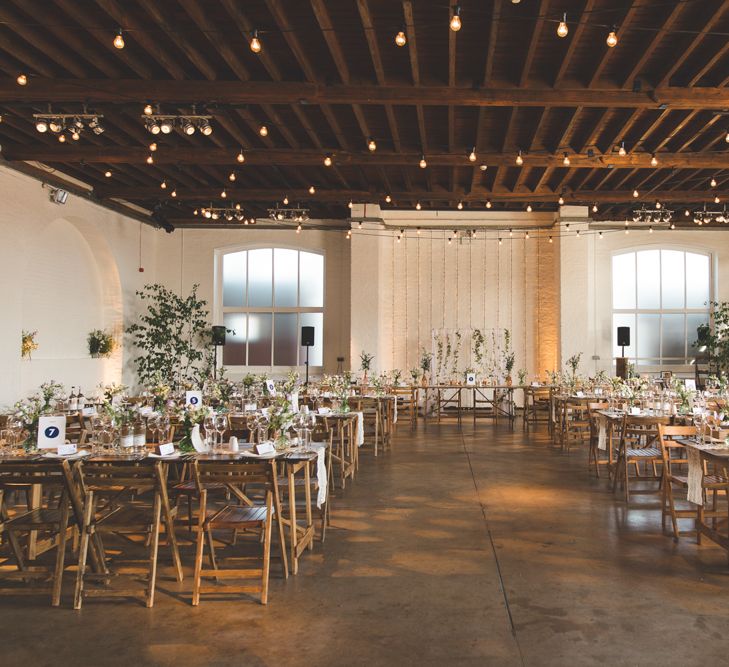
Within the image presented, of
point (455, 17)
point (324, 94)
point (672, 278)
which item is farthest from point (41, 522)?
point (672, 278)

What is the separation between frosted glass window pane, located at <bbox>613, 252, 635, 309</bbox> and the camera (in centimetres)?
1647

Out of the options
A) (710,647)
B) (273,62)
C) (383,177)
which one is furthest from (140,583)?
(383,177)

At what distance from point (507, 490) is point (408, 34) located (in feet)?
15.6

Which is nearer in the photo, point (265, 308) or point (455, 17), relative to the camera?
point (455, 17)

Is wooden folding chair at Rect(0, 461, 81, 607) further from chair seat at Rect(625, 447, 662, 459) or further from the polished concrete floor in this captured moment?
chair seat at Rect(625, 447, 662, 459)

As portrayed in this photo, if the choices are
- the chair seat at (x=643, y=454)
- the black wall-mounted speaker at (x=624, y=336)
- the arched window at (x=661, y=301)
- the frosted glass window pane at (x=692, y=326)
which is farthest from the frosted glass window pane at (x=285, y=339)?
the chair seat at (x=643, y=454)

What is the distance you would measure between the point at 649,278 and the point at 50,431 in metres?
15.0

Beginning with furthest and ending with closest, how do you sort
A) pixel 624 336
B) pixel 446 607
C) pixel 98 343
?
pixel 624 336 < pixel 98 343 < pixel 446 607

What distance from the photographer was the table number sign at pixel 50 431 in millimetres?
4898

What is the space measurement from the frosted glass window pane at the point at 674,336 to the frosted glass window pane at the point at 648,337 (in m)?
0.19

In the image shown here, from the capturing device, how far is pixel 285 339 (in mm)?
16703

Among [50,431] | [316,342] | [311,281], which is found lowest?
[50,431]

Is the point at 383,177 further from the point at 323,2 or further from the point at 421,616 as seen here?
the point at 421,616

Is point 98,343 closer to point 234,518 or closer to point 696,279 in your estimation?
point 234,518
